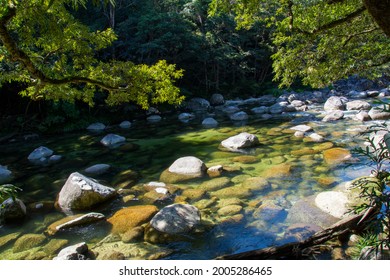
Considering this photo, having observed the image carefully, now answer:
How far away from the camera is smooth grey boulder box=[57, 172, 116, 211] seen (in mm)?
6898

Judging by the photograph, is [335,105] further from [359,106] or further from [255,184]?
[255,184]

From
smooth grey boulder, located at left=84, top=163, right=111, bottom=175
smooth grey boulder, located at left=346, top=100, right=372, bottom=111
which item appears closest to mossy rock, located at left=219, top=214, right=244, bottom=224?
smooth grey boulder, located at left=84, top=163, right=111, bottom=175

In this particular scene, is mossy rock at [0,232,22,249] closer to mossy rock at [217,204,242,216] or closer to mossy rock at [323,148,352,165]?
mossy rock at [217,204,242,216]

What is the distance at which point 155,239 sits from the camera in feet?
17.8

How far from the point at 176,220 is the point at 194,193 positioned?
5.88 feet

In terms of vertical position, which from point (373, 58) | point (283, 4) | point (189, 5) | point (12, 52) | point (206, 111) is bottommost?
point (206, 111)

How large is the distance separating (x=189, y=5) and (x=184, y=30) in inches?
133

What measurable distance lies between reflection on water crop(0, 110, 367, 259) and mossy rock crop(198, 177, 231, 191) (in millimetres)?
74

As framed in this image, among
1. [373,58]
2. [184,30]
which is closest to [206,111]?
[184,30]

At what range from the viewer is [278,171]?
8375 millimetres

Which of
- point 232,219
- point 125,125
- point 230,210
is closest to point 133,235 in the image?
point 232,219

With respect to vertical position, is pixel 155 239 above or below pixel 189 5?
below

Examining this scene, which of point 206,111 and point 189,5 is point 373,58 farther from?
point 189,5

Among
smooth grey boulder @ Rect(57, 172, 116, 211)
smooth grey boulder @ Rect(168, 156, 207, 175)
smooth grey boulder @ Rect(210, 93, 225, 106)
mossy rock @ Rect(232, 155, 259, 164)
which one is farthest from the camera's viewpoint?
smooth grey boulder @ Rect(210, 93, 225, 106)
